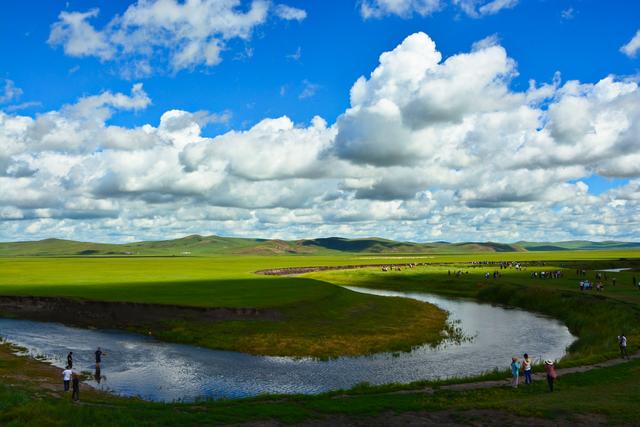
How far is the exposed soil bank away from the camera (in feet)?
216

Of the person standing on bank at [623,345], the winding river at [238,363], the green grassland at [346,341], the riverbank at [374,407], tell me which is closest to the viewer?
the riverbank at [374,407]

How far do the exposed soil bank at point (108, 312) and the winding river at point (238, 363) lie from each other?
161 inches

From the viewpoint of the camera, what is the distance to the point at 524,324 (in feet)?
232

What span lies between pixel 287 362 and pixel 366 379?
981 centimetres

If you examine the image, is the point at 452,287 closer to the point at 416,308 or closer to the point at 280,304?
the point at 416,308

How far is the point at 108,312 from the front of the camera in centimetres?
6975

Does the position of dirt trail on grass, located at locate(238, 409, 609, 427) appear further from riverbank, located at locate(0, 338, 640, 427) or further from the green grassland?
the green grassland

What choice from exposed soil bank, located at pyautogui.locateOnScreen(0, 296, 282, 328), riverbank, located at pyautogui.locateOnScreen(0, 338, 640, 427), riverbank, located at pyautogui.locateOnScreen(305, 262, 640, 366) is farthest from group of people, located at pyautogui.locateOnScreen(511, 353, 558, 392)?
exposed soil bank, located at pyautogui.locateOnScreen(0, 296, 282, 328)

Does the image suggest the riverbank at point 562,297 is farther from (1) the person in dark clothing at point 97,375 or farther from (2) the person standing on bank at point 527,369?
(1) the person in dark clothing at point 97,375

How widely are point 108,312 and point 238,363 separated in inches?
1273

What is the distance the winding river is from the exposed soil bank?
13.4ft

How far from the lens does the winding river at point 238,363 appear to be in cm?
3891

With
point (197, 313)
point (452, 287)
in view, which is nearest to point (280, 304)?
point (197, 313)

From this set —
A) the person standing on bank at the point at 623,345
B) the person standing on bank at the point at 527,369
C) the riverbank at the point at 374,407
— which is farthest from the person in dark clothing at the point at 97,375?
the person standing on bank at the point at 623,345
